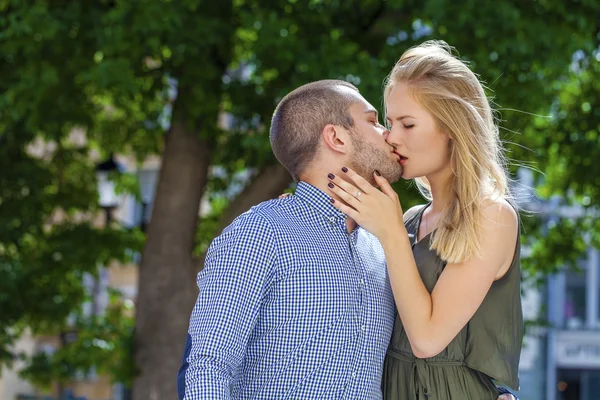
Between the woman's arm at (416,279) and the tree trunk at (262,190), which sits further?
the tree trunk at (262,190)

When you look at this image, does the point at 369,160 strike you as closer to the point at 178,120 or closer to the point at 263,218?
the point at 263,218

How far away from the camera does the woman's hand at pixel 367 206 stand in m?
3.34

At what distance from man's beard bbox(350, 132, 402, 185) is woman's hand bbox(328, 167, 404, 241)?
49 millimetres

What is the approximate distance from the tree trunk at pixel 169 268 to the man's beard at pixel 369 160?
6.37m

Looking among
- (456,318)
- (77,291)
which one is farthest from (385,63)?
(456,318)

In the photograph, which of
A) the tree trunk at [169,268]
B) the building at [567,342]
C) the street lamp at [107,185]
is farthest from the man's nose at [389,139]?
the building at [567,342]

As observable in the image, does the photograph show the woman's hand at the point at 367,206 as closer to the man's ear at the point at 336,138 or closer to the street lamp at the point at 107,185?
the man's ear at the point at 336,138

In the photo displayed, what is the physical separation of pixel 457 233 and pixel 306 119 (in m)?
0.62

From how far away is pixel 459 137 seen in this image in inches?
141

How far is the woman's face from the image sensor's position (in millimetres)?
3549

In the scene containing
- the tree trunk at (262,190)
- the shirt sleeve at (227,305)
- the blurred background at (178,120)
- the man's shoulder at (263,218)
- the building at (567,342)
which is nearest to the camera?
the shirt sleeve at (227,305)

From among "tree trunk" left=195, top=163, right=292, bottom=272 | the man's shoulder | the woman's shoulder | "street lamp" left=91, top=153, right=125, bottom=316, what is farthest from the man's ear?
"street lamp" left=91, top=153, right=125, bottom=316

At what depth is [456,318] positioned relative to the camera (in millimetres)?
A: 3352

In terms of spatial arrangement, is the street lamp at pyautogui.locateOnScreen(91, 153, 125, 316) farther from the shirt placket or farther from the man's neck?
the shirt placket
